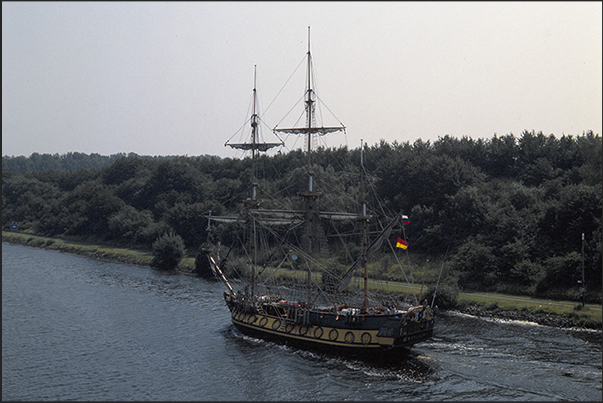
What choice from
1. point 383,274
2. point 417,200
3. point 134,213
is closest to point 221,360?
point 383,274

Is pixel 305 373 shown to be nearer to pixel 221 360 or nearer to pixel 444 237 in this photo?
pixel 221 360

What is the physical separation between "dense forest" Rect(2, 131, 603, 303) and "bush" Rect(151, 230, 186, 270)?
7.34 metres

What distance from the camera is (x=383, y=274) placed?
67.0 meters

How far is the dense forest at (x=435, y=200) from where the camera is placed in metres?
58.0

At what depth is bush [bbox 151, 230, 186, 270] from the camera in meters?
81.6

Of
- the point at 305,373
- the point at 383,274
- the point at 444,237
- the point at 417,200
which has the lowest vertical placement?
the point at 305,373

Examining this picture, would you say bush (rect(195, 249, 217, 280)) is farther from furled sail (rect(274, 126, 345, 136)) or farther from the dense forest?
furled sail (rect(274, 126, 345, 136))

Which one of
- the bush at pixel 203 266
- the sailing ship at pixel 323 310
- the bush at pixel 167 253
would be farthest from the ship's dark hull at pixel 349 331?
the bush at pixel 167 253

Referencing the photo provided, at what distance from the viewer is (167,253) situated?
81.6 metres

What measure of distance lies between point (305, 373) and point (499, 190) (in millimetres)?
52096

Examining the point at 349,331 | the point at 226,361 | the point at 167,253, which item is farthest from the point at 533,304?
the point at 167,253

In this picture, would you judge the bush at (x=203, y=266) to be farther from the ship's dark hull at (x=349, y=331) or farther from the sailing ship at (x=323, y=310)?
the ship's dark hull at (x=349, y=331)

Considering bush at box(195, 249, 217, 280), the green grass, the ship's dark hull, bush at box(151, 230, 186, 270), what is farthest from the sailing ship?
bush at box(151, 230, 186, 270)

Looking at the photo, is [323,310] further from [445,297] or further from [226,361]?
[445,297]
